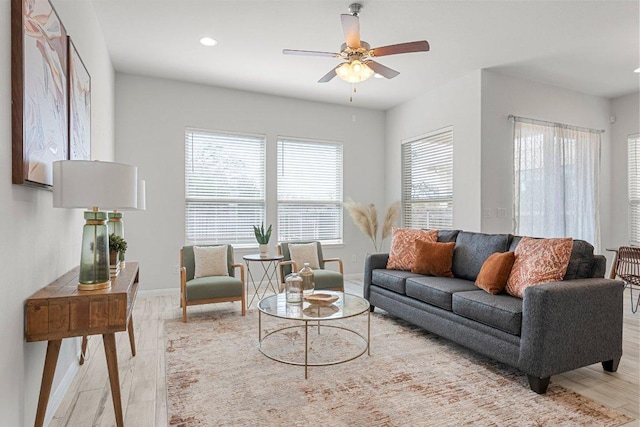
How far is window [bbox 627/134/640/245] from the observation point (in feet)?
18.5

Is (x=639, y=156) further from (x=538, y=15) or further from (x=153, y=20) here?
(x=153, y=20)

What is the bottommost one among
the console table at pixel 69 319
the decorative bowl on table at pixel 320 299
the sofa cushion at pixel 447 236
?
the decorative bowl on table at pixel 320 299

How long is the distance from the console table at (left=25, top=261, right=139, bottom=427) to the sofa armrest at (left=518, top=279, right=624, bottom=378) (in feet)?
7.76

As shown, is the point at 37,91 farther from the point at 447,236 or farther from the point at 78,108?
the point at 447,236

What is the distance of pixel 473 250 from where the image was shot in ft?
11.9

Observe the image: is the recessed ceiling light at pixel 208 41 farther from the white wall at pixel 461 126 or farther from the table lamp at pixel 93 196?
the white wall at pixel 461 126

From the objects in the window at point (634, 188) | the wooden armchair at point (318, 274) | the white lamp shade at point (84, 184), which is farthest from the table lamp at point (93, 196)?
the window at point (634, 188)

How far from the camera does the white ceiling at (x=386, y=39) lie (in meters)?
3.31

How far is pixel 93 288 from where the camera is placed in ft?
6.26

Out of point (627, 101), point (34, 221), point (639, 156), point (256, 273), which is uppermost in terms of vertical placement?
point (627, 101)

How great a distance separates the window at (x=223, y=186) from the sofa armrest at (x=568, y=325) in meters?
4.11

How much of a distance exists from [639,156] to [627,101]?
0.89m

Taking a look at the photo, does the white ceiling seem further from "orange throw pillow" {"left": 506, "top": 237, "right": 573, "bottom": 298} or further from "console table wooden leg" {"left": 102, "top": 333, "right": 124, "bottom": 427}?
"console table wooden leg" {"left": 102, "top": 333, "right": 124, "bottom": 427}

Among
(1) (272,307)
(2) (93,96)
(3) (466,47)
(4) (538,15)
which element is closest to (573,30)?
(4) (538,15)
